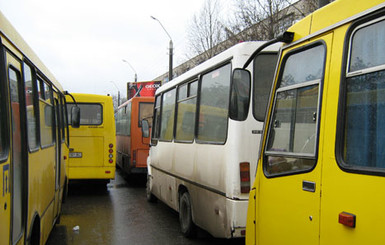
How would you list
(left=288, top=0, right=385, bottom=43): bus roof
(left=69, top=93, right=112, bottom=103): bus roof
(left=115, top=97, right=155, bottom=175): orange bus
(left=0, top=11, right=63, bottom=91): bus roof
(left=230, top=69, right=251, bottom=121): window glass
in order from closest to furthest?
(left=288, top=0, right=385, bottom=43): bus roof → (left=0, top=11, right=63, bottom=91): bus roof → (left=230, top=69, right=251, bottom=121): window glass → (left=69, top=93, right=112, bottom=103): bus roof → (left=115, top=97, right=155, bottom=175): orange bus

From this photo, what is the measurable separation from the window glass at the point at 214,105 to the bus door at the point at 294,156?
62.1 inches

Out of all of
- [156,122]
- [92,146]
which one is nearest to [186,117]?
[156,122]

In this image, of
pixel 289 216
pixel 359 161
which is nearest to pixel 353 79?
pixel 359 161

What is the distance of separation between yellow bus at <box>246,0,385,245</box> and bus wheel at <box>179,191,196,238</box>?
2.90 metres

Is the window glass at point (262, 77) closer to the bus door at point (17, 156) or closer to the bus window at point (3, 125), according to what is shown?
the bus door at point (17, 156)

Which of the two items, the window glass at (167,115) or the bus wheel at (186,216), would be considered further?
the window glass at (167,115)

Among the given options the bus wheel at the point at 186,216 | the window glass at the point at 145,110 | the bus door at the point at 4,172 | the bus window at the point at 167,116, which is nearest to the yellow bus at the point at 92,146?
the window glass at the point at 145,110

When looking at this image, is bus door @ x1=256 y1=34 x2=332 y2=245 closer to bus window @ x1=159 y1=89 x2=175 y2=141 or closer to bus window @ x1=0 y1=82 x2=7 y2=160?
bus window @ x1=0 y1=82 x2=7 y2=160

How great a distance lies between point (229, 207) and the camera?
4891 mm

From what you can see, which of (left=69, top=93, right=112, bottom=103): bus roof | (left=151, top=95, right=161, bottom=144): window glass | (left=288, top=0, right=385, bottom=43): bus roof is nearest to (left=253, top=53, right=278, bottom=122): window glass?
(left=288, top=0, right=385, bottom=43): bus roof

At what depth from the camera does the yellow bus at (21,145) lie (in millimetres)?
2934

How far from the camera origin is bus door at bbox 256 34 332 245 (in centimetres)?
307

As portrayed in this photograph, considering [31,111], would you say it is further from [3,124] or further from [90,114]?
[90,114]

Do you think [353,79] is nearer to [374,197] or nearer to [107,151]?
[374,197]
